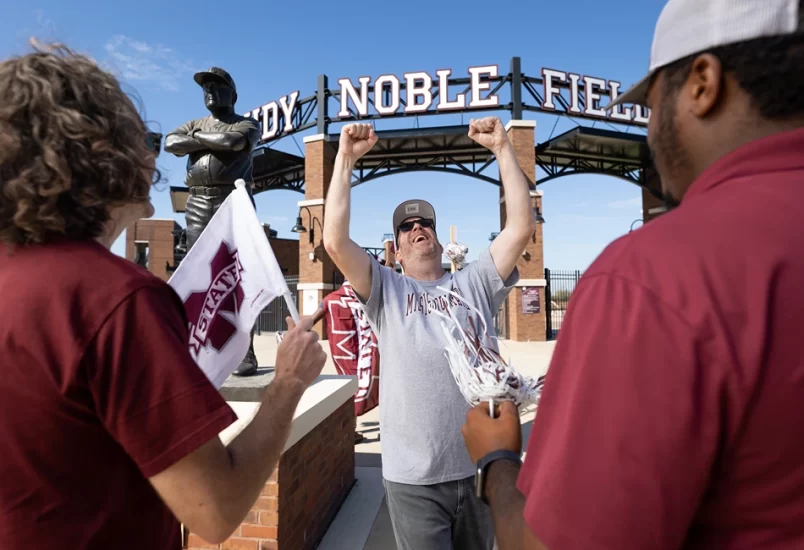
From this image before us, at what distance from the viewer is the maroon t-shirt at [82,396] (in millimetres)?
879

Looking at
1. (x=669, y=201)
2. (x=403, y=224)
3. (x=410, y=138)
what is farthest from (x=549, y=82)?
(x=669, y=201)

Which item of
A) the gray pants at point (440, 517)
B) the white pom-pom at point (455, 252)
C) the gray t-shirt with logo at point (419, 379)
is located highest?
the white pom-pom at point (455, 252)

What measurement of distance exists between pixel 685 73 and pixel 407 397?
1.69 m

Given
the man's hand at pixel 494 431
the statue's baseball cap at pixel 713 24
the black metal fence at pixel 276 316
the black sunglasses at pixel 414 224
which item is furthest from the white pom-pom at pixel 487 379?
the black metal fence at pixel 276 316

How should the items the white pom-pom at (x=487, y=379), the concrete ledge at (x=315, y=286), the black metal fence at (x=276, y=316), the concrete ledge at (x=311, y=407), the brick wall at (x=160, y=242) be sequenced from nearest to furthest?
the white pom-pom at (x=487, y=379) → the concrete ledge at (x=311, y=407) → the concrete ledge at (x=315, y=286) → the black metal fence at (x=276, y=316) → the brick wall at (x=160, y=242)

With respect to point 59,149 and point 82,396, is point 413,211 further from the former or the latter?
point 82,396

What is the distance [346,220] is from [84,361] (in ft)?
4.91

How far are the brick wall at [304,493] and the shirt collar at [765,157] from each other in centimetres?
248

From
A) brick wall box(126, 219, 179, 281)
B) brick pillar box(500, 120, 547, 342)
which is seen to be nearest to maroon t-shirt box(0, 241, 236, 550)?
brick pillar box(500, 120, 547, 342)

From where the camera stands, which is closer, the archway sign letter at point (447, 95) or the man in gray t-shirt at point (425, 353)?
the man in gray t-shirt at point (425, 353)

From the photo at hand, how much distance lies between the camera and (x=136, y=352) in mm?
896

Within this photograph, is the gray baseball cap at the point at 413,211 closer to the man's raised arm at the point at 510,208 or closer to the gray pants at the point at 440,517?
the man's raised arm at the point at 510,208

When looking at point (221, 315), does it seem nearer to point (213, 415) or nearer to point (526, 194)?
point (213, 415)

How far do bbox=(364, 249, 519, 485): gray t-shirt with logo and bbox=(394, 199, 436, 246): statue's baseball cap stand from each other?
451 mm
